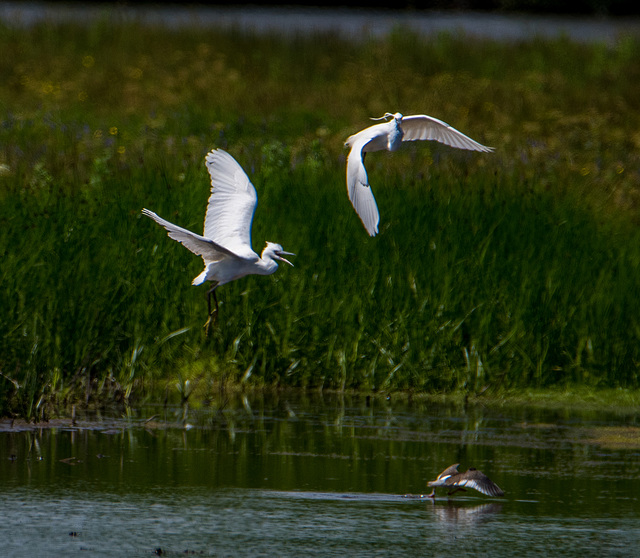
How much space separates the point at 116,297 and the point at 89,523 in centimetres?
336

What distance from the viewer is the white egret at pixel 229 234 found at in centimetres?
687

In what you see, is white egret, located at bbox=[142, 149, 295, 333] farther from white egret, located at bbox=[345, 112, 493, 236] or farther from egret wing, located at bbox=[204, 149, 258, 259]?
white egret, located at bbox=[345, 112, 493, 236]

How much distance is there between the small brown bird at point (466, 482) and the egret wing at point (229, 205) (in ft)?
6.40

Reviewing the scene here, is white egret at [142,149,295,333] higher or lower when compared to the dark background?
lower

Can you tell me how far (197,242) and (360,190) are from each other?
881mm

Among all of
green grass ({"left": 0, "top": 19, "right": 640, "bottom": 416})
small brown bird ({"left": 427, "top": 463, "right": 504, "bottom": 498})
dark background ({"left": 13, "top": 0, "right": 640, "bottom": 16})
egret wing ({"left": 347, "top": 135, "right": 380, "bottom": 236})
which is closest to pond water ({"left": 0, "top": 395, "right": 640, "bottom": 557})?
small brown bird ({"left": 427, "top": 463, "right": 504, "bottom": 498})

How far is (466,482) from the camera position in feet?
17.9

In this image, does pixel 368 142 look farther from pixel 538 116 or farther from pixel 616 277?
pixel 538 116

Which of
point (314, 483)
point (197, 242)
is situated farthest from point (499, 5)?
point (314, 483)

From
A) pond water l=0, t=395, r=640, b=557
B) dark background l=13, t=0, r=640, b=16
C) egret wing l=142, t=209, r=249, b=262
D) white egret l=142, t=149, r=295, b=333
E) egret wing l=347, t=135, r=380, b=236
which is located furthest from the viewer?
dark background l=13, t=0, r=640, b=16

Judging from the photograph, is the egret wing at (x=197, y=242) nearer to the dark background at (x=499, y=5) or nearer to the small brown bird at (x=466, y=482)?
the small brown bird at (x=466, y=482)

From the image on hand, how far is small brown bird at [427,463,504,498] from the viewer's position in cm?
543

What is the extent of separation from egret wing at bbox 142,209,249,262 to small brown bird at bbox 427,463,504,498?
1604 mm

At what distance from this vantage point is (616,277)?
914 centimetres
